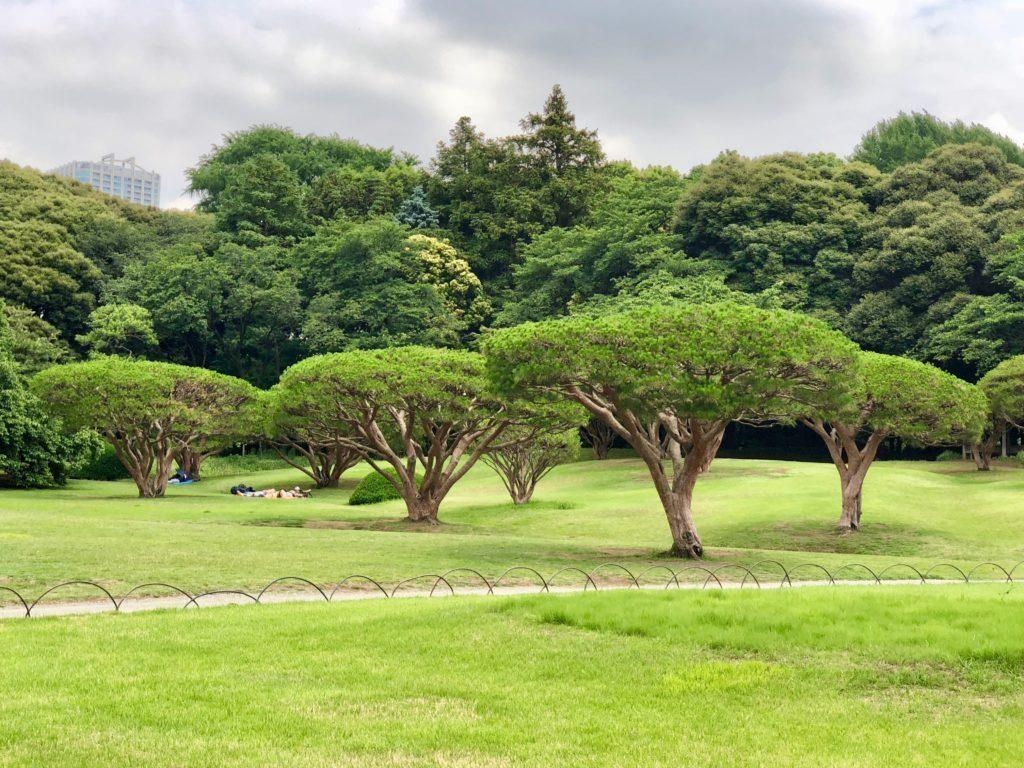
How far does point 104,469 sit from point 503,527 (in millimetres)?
32447

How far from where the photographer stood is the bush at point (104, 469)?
2221 inches

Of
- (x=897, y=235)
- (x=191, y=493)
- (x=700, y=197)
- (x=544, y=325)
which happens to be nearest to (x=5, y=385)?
(x=191, y=493)

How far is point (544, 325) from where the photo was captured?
2347 cm

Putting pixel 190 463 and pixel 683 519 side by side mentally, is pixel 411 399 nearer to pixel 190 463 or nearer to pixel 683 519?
pixel 683 519

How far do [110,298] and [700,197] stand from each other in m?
37.4

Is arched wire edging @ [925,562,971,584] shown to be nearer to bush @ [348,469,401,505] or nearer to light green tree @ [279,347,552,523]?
light green tree @ [279,347,552,523]

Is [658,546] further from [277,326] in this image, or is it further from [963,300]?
[277,326]

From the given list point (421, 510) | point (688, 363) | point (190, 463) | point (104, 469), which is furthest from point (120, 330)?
point (688, 363)

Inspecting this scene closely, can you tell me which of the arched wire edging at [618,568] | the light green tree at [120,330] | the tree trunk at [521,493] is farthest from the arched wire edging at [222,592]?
the light green tree at [120,330]

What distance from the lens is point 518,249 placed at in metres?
68.7

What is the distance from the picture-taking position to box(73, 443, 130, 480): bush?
56422 millimetres

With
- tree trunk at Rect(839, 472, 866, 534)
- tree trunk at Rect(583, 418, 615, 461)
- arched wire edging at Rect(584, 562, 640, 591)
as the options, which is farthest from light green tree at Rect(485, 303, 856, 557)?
tree trunk at Rect(583, 418, 615, 461)

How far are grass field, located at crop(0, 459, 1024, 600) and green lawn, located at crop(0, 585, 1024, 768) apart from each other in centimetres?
545

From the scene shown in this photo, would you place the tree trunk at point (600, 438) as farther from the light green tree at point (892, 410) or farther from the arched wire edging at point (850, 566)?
the arched wire edging at point (850, 566)
